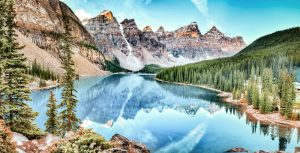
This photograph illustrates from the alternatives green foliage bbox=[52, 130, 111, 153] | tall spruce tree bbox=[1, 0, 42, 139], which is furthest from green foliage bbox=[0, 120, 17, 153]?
tall spruce tree bbox=[1, 0, 42, 139]

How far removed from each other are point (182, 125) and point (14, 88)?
62420 mm

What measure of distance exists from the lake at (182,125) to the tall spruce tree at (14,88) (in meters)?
34.3

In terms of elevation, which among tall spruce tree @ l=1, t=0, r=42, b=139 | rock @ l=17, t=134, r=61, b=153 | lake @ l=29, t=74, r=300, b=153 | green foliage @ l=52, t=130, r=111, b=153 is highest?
tall spruce tree @ l=1, t=0, r=42, b=139

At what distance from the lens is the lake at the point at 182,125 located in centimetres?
6562

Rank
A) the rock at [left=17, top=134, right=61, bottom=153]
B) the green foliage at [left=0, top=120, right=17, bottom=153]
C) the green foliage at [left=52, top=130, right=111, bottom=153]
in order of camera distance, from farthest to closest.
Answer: the rock at [left=17, top=134, right=61, bottom=153], the green foliage at [left=52, top=130, right=111, bottom=153], the green foliage at [left=0, top=120, right=17, bottom=153]

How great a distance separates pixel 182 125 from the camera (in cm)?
8669

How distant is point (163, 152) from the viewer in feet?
195

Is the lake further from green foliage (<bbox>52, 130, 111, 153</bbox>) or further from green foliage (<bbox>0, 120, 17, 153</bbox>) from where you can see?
green foliage (<bbox>0, 120, 17, 153</bbox>)

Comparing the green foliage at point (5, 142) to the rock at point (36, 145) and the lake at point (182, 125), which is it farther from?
the lake at point (182, 125)

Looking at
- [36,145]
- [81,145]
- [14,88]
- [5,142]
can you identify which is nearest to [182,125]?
[14,88]

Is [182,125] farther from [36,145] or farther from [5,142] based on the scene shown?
[5,142]

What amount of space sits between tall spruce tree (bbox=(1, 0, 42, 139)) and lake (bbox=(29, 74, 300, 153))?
1352 inches

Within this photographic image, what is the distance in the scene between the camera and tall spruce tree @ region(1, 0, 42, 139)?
29.4m

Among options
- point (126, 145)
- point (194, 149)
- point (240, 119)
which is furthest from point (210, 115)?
point (126, 145)
